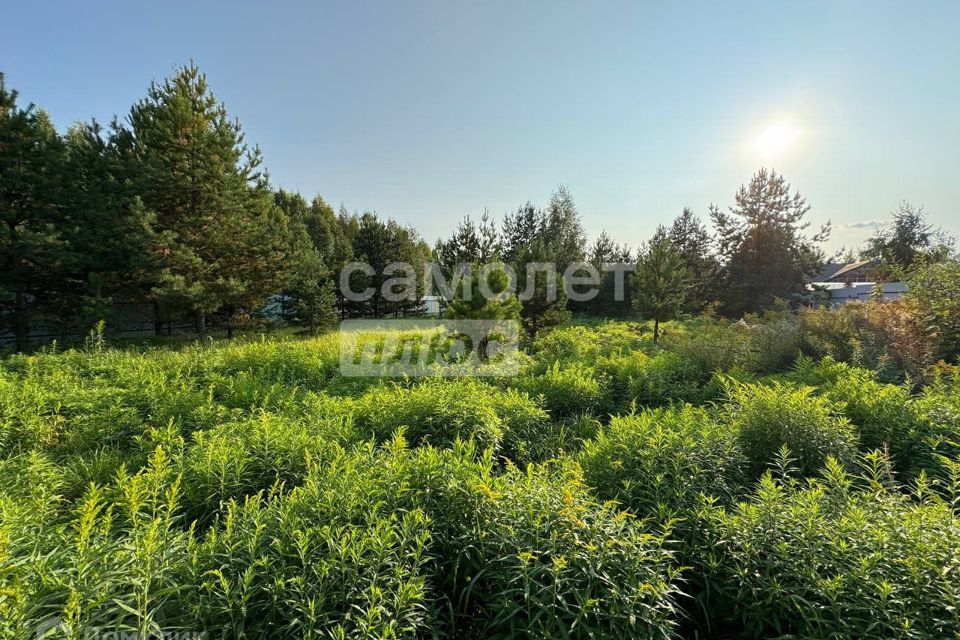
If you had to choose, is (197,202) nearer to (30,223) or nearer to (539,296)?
(30,223)

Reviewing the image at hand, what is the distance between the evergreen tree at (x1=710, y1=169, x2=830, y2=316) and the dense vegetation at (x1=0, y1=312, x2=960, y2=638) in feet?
62.9

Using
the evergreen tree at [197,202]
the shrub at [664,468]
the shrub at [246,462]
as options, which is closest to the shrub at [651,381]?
the shrub at [664,468]

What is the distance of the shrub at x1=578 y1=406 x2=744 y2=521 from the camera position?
2.30m

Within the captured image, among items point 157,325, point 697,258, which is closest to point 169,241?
point 157,325

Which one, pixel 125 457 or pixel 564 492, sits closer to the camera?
pixel 564 492

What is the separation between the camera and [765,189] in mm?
19766

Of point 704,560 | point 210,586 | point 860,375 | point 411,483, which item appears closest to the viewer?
point 210,586

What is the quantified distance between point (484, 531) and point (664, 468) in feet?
4.60

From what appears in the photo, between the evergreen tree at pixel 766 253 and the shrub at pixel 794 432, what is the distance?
64.3ft

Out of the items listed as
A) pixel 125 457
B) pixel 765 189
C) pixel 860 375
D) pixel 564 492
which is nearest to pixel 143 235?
pixel 125 457

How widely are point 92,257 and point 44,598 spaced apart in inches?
515

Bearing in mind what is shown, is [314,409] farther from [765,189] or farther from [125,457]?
[765,189]

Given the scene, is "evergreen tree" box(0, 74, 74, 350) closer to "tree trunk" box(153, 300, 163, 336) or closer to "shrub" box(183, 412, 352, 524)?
"tree trunk" box(153, 300, 163, 336)

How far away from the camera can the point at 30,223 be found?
9.52 metres
